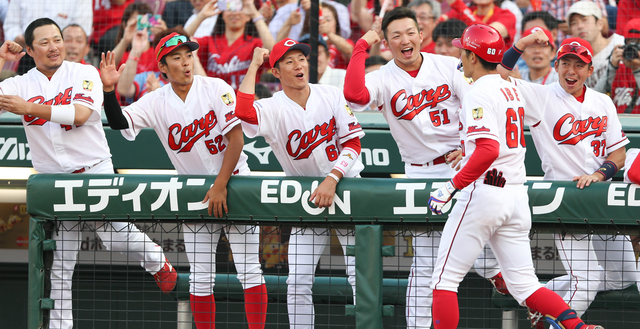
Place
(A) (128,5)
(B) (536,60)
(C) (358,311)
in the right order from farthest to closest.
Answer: (A) (128,5) → (B) (536,60) → (C) (358,311)

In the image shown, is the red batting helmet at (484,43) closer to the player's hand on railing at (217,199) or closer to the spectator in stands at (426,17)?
the player's hand on railing at (217,199)

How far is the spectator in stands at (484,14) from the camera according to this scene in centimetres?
578

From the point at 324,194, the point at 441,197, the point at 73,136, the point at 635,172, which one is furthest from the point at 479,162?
the point at 73,136

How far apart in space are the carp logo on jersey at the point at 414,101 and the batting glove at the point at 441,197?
0.93 metres

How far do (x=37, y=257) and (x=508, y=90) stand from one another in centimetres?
233

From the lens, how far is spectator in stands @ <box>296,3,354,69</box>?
5637 millimetres

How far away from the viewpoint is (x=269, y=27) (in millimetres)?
5750

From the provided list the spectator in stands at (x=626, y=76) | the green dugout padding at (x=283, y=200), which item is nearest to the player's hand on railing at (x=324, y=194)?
the green dugout padding at (x=283, y=200)

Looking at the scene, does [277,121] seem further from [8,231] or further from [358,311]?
[8,231]

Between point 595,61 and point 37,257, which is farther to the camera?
point 595,61

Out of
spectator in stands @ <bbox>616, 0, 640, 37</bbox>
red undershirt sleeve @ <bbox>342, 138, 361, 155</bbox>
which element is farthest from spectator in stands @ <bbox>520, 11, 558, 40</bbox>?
red undershirt sleeve @ <bbox>342, 138, 361, 155</bbox>

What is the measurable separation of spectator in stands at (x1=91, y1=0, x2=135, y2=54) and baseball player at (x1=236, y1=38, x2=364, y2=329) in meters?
2.71

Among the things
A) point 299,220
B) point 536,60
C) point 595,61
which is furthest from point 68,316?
point 595,61

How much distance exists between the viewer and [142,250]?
12.2ft
